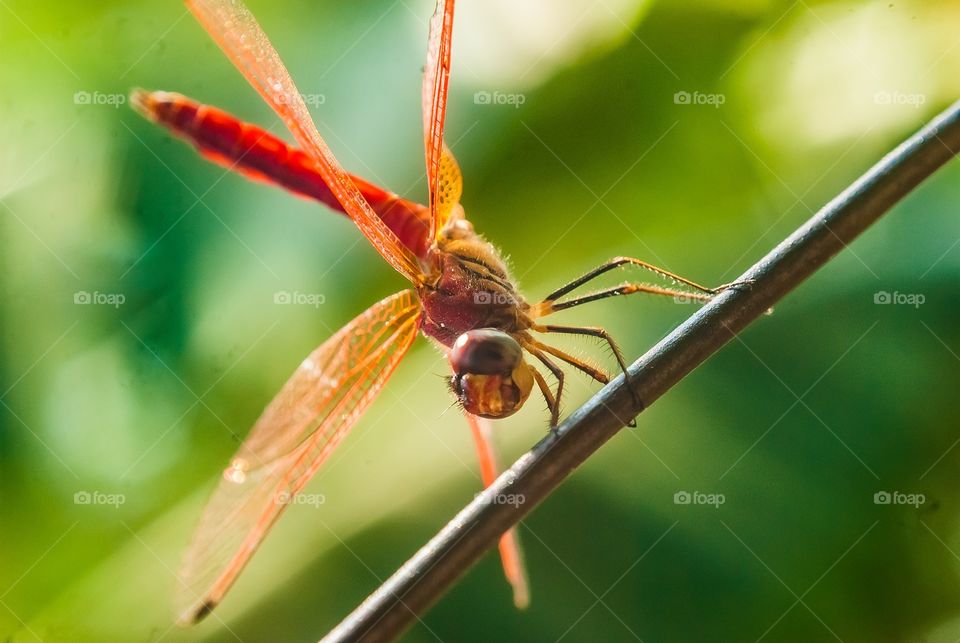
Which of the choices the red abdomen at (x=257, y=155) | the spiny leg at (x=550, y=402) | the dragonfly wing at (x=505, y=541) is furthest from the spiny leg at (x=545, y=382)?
the red abdomen at (x=257, y=155)

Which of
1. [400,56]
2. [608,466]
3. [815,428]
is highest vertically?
[400,56]

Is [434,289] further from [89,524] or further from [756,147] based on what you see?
[89,524]

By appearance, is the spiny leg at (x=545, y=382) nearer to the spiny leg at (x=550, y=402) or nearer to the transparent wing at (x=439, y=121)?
the spiny leg at (x=550, y=402)

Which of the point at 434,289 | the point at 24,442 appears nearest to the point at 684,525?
the point at 434,289

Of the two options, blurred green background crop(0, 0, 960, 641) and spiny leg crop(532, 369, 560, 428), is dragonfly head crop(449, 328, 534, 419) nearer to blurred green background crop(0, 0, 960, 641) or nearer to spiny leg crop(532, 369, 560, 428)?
spiny leg crop(532, 369, 560, 428)

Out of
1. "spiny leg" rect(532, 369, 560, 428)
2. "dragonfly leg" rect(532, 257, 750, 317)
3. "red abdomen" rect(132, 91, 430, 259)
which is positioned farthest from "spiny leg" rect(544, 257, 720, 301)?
"red abdomen" rect(132, 91, 430, 259)

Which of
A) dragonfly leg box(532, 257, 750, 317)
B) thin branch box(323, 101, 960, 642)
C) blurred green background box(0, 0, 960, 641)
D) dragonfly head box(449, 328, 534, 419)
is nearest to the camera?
thin branch box(323, 101, 960, 642)

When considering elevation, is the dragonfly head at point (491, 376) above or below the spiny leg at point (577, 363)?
below
